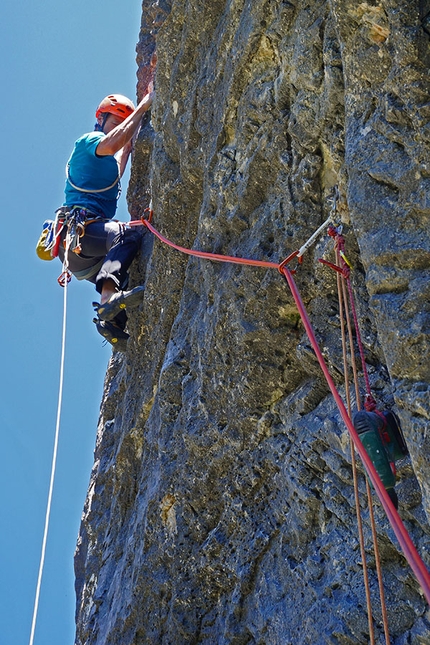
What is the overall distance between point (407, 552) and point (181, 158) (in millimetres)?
3491

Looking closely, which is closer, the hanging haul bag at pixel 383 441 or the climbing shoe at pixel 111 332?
the hanging haul bag at pixel 383 441

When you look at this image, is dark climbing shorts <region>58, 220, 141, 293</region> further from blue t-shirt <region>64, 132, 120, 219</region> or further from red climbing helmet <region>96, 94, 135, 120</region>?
red climbing helmet <region>96, 94, 135, 120</region>

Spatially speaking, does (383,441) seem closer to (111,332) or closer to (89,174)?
(111,332)

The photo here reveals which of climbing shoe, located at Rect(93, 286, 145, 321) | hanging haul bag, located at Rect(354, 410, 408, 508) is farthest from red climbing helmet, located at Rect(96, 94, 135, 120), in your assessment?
hanging haul bag, located at Rect(354, 410, 408, 508)

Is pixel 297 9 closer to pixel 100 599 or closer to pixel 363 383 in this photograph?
pixel 363 383

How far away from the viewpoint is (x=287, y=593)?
3191 mm

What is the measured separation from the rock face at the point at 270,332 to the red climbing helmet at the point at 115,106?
39.7 inches

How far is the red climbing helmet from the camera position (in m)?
6.28

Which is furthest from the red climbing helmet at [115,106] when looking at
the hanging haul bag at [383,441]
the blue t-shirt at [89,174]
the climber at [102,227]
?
the hanging haul bag at [383,441]

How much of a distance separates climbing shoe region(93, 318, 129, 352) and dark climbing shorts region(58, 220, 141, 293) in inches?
10.1

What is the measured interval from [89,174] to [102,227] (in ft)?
1.62

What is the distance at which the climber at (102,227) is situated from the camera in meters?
5.54

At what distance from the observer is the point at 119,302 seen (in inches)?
212

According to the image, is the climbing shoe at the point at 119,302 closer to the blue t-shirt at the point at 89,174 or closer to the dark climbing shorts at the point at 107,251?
the dark climbing shorts at the point at 107,251
